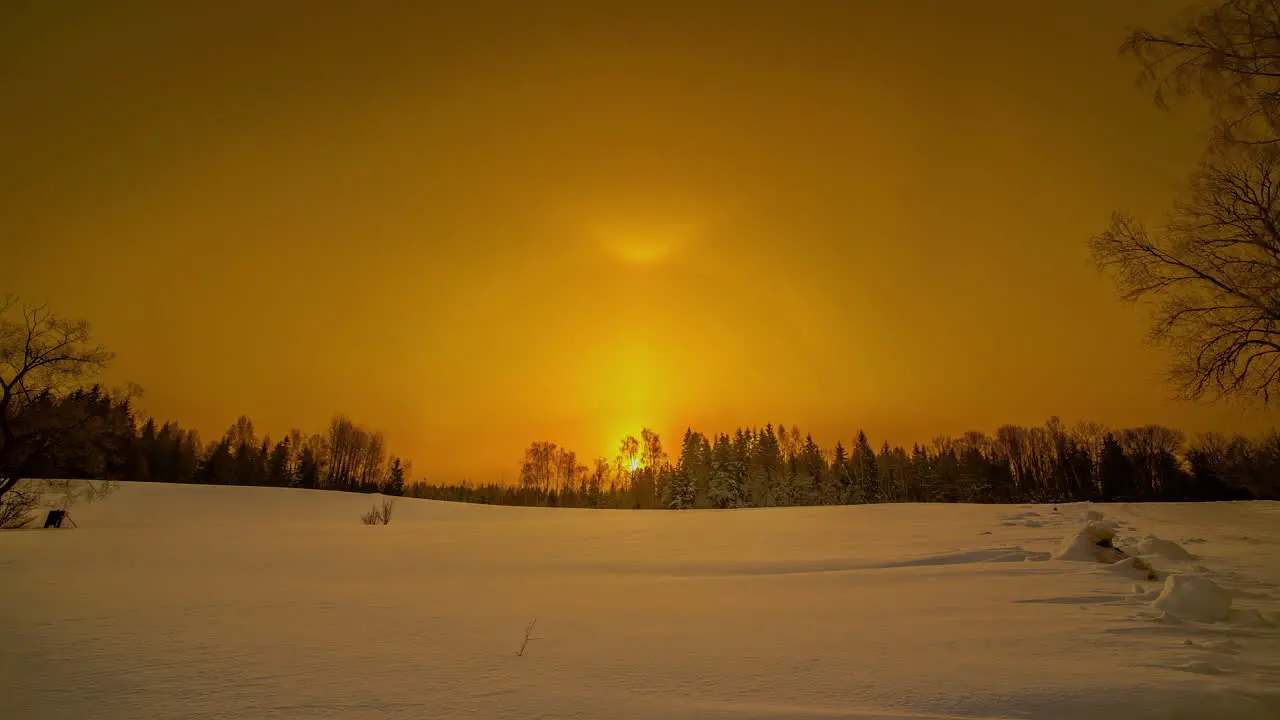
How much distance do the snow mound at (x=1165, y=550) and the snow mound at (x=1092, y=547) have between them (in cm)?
28

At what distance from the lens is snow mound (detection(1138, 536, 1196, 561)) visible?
7148 millimetres

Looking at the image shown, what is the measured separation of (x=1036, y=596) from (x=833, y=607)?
209cm

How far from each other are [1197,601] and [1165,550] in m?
3.71

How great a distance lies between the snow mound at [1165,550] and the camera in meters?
7.15

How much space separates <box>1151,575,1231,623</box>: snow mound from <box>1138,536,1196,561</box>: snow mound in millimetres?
3063

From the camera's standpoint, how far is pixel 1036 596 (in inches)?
216

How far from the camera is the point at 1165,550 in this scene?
7297 millimetres

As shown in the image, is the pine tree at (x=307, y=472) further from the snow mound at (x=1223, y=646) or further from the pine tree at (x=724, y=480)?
the snow mound at (x=1223, y=646)

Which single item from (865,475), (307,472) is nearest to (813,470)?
(865,475)

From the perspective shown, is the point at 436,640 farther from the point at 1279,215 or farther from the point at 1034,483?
the point at 1034,483

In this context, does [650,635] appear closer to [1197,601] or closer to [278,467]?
[1197,601]

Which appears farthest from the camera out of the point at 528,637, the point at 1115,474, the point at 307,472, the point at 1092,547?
the point at 307,472

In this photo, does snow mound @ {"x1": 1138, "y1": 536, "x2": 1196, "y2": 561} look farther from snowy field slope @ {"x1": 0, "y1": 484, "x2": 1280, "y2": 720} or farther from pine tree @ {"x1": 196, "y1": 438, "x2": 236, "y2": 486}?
pine tree @ {"x1": 196, "y1": 438, "x2": 236, "y2": 486}

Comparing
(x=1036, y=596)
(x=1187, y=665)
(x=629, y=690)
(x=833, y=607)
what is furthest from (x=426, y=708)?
(x=1036, y=596)
